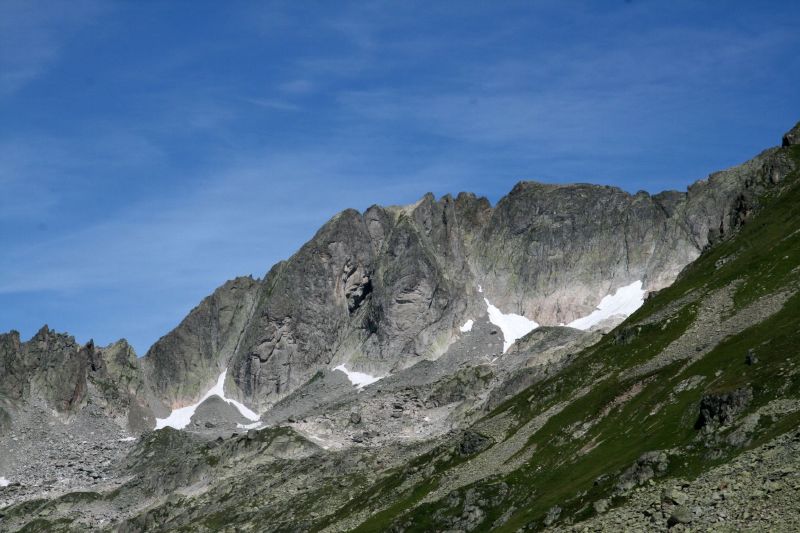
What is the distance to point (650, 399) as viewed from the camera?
120750 mm

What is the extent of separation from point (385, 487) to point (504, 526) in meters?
63.0

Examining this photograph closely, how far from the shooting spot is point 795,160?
652ft

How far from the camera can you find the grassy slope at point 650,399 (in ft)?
316

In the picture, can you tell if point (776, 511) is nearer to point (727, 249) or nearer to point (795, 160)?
point (727, 249)

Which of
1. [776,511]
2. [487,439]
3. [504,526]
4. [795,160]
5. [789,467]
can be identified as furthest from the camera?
[795,160]

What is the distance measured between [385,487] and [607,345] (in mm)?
40012

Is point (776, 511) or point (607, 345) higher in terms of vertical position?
point (607, 345)

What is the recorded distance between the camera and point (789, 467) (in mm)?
70312

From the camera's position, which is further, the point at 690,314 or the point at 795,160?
the point at 795,160

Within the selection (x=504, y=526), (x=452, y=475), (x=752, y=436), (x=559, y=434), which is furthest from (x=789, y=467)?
(x=452, y=475)

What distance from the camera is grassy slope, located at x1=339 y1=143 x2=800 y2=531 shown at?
9638cm

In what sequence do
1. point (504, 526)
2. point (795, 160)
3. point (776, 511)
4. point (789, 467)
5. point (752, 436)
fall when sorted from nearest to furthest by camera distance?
point (776, 511), point (789, 467), point (752, 436), point (504, 526), point (795, 160)

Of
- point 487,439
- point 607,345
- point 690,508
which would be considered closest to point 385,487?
point 487,439

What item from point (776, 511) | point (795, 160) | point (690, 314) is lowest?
point (776, 511)
